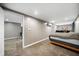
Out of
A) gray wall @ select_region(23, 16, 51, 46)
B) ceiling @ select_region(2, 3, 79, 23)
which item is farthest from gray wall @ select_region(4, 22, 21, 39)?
ceiling @ select_region(2, 3, 79, 23)

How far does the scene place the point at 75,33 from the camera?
143 inches

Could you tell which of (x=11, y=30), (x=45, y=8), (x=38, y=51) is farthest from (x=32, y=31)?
(x=11, y=30)

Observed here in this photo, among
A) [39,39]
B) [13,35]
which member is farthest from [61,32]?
[13,35]

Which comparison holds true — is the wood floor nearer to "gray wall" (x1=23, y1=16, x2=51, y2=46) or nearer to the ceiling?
"gray wall" (x1=23, y1=16, x2=51, y2=46)

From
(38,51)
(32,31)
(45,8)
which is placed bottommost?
(38,51)

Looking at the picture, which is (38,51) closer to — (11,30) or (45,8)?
(45,8)

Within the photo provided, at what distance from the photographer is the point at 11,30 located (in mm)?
7973

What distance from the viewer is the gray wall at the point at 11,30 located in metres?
7.25

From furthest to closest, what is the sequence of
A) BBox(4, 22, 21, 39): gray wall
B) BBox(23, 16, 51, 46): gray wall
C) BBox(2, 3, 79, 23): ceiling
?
1. BBox(4, 22, 21, 39): gray wall
2. BBox(23, 16, 51, 46): gray wall
3. BBox(2, 3, 79, 23): ceiling

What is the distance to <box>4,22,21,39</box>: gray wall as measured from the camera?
7.25 meters

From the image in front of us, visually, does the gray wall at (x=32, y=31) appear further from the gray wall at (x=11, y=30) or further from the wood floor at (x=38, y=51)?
the gray wall at (x=11, y=30)

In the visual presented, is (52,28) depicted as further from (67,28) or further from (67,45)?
(67,45)

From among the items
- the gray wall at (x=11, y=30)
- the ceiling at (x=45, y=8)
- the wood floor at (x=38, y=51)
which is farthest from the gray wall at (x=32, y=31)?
the gray wall at (x=11, y=30)

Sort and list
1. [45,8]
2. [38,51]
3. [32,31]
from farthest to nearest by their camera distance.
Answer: [32,31] < [38,51] < [45,8]
